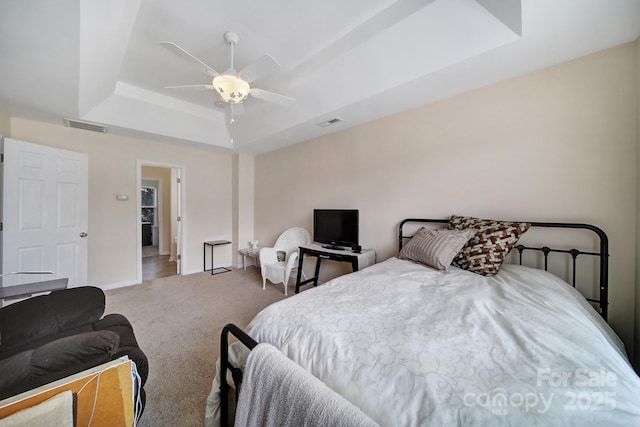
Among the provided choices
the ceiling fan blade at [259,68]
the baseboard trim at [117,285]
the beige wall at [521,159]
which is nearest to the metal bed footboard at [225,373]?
the ceiling fan blade at [259,68]

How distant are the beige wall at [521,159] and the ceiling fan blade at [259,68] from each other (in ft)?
5.19

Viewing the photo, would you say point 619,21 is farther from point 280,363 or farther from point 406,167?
point 280,363

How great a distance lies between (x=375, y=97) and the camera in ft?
7.95

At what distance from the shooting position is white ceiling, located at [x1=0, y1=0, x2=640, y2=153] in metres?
1.53

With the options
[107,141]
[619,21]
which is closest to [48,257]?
[107,141]

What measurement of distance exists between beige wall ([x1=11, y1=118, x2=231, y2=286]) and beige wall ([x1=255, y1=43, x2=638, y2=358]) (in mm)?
2963

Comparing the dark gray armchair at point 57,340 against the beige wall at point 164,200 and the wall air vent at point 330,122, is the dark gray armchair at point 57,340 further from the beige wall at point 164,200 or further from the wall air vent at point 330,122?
the beige wall at point 164,200

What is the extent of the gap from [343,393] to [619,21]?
263 cm

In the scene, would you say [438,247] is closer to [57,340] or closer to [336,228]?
[336,228]

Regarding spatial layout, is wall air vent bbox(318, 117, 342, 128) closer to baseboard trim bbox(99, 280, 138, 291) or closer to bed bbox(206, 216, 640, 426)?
bed bbox(206, 216, 640, 426)

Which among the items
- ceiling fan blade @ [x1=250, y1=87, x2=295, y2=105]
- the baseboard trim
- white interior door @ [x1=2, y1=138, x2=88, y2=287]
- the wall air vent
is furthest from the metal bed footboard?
the baseboard trim

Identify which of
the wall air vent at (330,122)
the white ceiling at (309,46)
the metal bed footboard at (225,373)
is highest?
the white ceiling at (309,46)

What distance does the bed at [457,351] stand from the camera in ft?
2.14

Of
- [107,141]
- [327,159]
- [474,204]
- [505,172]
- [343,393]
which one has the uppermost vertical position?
[107,141]
